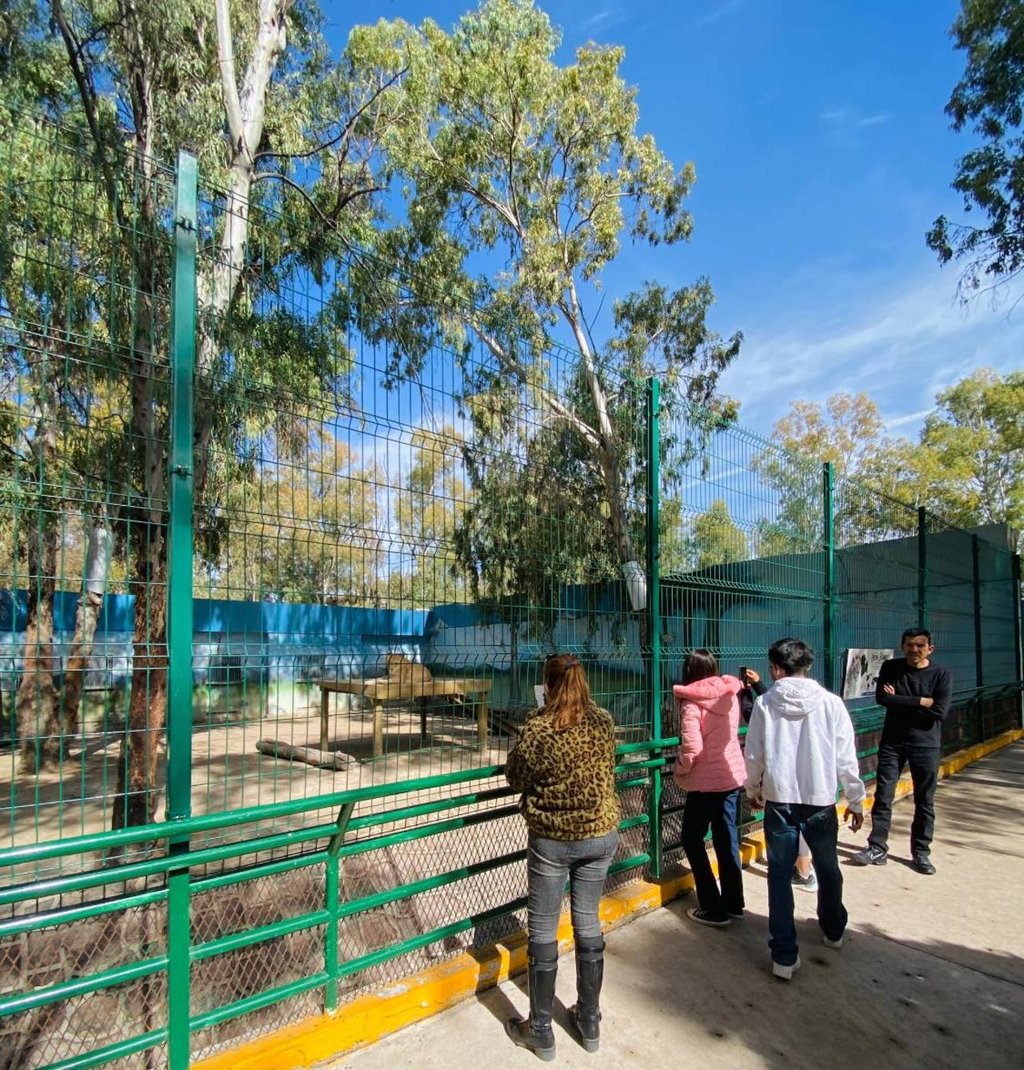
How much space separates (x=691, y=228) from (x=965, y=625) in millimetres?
11871

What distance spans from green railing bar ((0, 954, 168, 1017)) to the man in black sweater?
187 inches

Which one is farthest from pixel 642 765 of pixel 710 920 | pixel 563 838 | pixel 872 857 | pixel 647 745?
pixel 872 857

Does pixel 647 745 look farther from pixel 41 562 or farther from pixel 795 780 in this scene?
pixel 41 562

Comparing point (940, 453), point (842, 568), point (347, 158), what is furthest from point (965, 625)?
point (940, 453)

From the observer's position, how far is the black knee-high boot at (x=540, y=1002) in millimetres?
2828

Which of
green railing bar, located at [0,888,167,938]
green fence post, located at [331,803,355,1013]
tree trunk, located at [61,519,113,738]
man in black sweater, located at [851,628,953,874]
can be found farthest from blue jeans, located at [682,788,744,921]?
tree trunk, located at [61,519,113,738]

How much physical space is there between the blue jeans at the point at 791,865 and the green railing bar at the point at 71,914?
276cm

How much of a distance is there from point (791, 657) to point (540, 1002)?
2.03 metres

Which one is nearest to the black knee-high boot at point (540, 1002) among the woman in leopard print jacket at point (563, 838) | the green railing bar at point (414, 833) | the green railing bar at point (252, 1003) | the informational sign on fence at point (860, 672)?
the woman in leopard print jacket at point (563, 838)

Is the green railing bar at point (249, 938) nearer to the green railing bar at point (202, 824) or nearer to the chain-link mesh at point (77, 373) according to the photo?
the green railing bar at point (202, 824)

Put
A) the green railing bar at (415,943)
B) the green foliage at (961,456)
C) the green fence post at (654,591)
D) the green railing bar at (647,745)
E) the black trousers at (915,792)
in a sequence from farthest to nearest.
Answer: the green foliage at (961,456) < the black trousers at (915,792) < the green fence post at (654,591) < the green railing bar at (647,745) < the green railing bar at (415,943)

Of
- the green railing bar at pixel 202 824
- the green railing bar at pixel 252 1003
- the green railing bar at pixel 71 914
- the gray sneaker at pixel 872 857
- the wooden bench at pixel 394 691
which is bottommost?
the gray sneaker at pixel 872 857

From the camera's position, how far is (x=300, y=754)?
3.82 meters

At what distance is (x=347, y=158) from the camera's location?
37.2 ft
